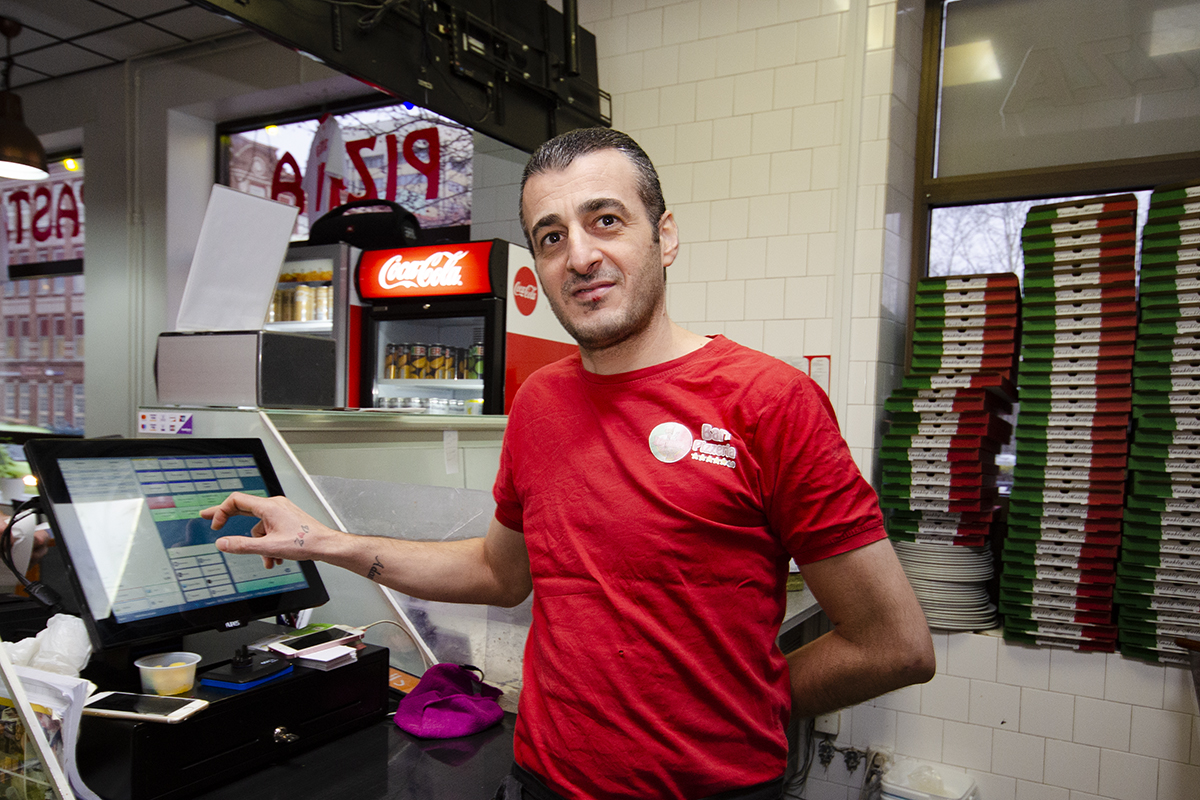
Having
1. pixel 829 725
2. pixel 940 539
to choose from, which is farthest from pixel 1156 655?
pixel 829 725

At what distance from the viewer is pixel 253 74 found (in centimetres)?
531

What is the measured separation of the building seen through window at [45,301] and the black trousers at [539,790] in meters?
6.63

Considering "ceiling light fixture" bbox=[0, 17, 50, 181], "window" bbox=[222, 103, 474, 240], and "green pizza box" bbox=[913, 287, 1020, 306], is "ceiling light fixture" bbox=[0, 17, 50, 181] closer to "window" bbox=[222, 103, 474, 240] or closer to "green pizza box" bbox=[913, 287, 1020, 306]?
"window" bbox=[222, 103, 474, 240]

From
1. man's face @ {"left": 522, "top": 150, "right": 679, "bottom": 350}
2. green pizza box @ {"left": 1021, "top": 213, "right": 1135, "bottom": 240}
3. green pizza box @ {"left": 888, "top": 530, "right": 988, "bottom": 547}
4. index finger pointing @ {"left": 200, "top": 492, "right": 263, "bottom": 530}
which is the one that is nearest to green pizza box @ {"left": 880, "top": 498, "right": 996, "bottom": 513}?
green pizza box @ {"left": 888, "top": 530, "right": 988, "bottom": 547}

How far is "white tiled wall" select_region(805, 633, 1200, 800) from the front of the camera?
10.4 feet

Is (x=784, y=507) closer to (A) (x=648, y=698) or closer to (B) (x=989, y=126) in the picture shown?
(A) (x=648, y=698)

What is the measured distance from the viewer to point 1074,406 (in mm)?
3322

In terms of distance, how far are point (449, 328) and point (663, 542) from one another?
3.57 m

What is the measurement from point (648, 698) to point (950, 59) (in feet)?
12.7

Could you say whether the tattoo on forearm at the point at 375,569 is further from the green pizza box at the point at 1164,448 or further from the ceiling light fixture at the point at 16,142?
the ceiling light fixture at the point at 16,142

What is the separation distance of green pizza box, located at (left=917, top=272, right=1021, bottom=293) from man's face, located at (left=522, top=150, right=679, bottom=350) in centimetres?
271

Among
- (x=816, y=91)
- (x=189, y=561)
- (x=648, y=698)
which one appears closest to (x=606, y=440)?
(x=648, y=698)

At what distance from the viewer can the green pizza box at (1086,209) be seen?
3250mm

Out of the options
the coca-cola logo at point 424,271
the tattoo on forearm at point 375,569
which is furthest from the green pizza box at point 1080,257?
the tattoo on forearm at point 375,569
